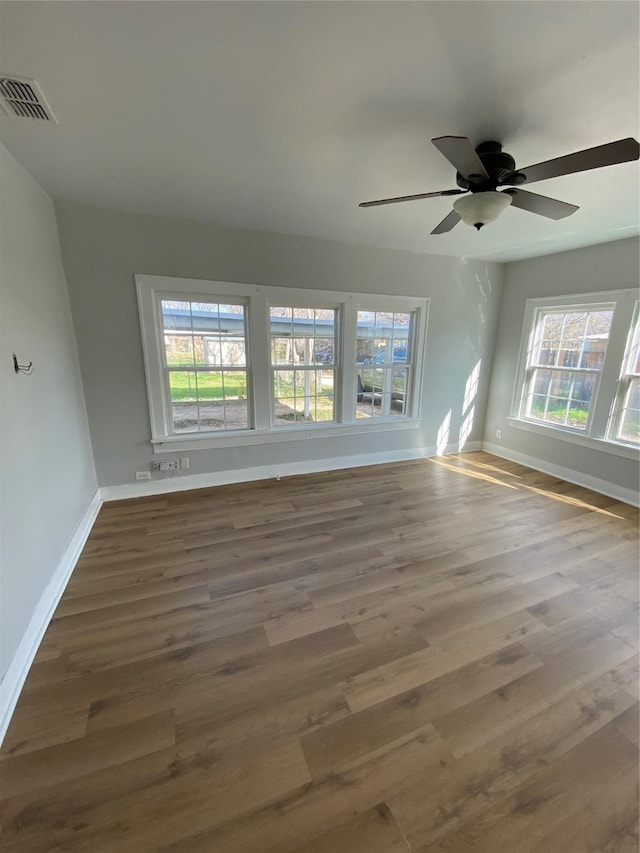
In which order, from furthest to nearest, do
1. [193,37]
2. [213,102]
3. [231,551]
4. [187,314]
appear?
[187,314] → [231,551] → [213,102] → [193,37]

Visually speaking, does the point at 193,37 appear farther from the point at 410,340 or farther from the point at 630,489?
the point at 630,489

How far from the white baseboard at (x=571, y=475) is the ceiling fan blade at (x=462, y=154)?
3463 millimetres

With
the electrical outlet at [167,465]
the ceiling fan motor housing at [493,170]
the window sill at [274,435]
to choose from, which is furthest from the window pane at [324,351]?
the ceiling fan motor housing at [493,170]

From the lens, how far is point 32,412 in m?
1.96

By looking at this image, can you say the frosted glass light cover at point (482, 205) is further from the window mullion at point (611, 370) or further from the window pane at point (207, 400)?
the window mullion at point (611, 370)

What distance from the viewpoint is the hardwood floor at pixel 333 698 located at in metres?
1.12

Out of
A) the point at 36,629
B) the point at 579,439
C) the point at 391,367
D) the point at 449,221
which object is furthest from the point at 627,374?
the point at 36,629

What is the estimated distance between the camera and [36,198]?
2.30 meters

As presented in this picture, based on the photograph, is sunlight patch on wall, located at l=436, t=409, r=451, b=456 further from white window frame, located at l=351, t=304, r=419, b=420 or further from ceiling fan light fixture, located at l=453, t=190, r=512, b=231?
ceiling fan light fixture, located at l=453, t=190, r=512, b=231

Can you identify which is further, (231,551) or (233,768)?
(231,551)

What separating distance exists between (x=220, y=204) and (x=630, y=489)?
4617mm

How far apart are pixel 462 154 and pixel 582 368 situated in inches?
130

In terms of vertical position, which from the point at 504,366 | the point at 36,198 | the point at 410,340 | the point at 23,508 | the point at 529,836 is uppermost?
the point at 36,198

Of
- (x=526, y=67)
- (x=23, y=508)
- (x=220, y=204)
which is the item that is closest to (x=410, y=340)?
(x=220, y=204)
